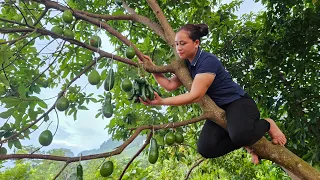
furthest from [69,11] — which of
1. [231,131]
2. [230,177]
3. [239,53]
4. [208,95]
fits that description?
[230,177]

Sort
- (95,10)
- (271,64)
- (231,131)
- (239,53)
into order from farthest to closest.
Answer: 1. (95,10)
2. (239,53)
3. (271,64)
4. (231,131)

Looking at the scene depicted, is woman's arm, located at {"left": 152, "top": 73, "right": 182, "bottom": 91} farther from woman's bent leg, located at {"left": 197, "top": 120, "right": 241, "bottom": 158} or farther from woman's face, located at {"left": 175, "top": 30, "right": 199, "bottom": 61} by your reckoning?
woman's bent leg, located at {"left": 197, "top": 120, "right": 241, "bottom": 158}

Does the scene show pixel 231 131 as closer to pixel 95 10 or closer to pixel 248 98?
pixel 248 98

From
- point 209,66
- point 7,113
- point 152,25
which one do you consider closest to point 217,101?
point 209,66

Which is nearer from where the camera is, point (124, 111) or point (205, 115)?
point (205, 115)

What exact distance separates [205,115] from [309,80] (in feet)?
4.73

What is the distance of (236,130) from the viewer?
5.71 ft

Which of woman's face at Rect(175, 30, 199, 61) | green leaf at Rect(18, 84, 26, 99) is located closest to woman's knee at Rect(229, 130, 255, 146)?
woman's face at Rect(175, 30, 199, 61)

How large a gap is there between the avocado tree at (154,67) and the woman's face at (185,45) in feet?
0.33

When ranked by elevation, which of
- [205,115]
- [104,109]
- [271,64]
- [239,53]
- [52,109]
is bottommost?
[205,115]

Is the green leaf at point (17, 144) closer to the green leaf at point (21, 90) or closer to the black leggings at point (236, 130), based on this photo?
the green leaf at point (21, 90)

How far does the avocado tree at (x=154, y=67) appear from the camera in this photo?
175 centimetres

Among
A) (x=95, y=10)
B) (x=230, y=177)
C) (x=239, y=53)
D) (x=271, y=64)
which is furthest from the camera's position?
(x=230, y=177)

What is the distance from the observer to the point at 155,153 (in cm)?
179
